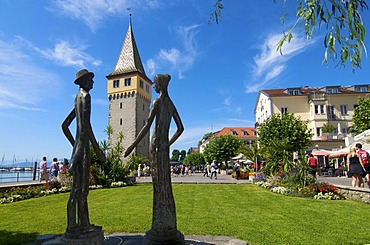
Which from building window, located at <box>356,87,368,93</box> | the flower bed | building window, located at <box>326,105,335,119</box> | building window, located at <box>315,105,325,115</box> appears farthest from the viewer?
building window, located at <box>356,87,368,93</box>

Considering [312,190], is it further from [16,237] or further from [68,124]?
[16,237]

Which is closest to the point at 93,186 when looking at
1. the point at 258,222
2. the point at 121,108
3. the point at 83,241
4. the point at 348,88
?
the point at 258,222

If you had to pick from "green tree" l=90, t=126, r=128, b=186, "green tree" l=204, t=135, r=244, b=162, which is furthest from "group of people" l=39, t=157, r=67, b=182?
"green tree" l=204, t=135, r=244, b=162

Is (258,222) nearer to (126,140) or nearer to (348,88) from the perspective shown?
(126,140)

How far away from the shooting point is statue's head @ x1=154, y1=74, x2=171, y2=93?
13.8ft

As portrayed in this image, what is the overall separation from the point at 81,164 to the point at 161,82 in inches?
70.9

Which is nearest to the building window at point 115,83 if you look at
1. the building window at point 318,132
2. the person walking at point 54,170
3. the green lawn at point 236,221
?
the person walking at point 54,170

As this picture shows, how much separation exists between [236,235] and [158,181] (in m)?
2.62

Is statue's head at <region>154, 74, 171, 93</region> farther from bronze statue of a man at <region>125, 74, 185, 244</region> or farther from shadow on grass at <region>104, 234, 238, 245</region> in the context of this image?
shadow on grass at <region>104, 234, 238, 245</region>

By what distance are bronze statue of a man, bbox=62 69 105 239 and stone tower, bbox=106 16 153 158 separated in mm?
41973

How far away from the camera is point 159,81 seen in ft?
13.8

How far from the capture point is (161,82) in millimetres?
4223

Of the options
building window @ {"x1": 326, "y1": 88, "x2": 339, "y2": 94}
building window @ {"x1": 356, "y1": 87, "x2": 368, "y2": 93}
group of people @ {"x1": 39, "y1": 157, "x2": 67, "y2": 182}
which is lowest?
group of people @ {"x1": 39, "y1": 157, "x2": 67, "y2": 182}

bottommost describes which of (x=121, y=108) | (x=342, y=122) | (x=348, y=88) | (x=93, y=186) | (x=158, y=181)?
(x=93, y=186)
